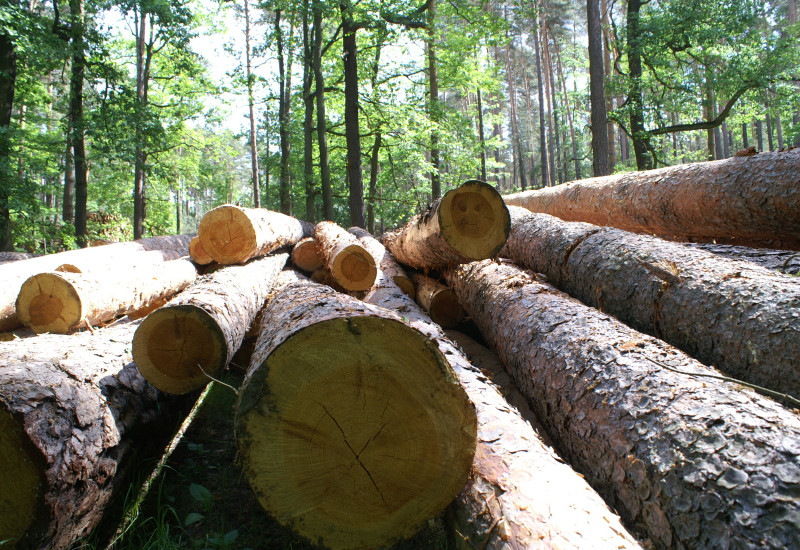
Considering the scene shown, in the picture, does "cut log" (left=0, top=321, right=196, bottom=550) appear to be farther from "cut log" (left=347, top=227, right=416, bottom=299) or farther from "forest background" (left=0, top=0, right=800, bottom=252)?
"forest background" (left=0, top=0, right=800, bottom=252)

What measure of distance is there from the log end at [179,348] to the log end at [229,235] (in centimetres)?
200

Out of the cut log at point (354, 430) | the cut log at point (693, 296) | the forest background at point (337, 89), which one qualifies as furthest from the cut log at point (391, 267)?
the forest background at point (337, 89)

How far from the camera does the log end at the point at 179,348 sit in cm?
261

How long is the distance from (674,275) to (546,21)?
30738mm

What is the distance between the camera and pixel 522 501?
1629 mm

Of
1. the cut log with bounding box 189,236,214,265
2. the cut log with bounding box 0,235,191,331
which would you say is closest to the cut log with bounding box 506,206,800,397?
the cut log with bounding box 189,236,214,265

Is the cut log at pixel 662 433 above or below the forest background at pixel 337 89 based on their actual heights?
below

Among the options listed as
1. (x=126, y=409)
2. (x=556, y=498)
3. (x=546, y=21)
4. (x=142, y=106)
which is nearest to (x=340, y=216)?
(x=142, y=106)

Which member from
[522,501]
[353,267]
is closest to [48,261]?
[353,267]

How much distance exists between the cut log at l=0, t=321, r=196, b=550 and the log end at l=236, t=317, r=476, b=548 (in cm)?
95

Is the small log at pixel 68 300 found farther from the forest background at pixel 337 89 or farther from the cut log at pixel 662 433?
the forest background at pixel 337 89

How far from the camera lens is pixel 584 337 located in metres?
2.54

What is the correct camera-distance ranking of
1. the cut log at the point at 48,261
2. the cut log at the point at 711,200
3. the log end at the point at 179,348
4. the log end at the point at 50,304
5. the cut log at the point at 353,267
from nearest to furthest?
the log end at the point at 179,348 < the cut log at the point at 711,200 < the log end at the point at 50,304 < the cut log at the point at 48,261 < the cut log at the point at 353,267

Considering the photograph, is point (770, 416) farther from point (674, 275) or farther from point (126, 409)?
point (126, 409)
